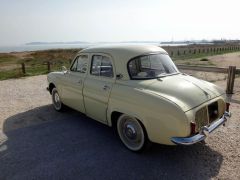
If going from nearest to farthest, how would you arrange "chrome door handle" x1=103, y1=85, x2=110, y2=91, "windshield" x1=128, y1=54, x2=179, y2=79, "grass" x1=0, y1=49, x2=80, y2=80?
"windshield" x1=128, y1=54, x2=179, y2=79 → "chrome door handle" x1=103, y1=85, x2=110, y2=91 → "grass" x1=0, y1=49, x2=80, y2=80

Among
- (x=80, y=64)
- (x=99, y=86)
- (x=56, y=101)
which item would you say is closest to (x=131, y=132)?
(x=99, y=86)

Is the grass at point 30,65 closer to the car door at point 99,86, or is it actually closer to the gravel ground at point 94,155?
the gravel ground at point 94,155

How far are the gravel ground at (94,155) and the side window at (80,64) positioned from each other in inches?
51.1

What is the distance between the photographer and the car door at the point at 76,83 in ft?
16.9

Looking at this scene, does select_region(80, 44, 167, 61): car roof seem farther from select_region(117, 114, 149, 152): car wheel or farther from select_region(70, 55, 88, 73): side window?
select_region(117, 114, 149, 152): car wheel

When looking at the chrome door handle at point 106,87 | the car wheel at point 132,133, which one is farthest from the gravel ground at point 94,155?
the chrome door handle at point 106,87

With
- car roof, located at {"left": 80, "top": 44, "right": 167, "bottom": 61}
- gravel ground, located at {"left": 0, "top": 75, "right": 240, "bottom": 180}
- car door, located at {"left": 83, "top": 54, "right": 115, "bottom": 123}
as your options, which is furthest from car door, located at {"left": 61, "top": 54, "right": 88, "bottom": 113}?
car roof, located at {"left": 80, "top": 44, "right": 167, "bottom": 61}

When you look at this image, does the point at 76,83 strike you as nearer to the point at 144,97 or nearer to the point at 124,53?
the point at 124,53

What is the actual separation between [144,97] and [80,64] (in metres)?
2.28

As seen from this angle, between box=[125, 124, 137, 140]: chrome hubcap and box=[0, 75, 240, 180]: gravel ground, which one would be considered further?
box=[125, 124, 137, 140]: chrome hubcap

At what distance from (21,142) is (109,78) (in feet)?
7.23

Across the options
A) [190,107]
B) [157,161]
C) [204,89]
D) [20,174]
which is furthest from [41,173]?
[204,89]

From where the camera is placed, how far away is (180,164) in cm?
372

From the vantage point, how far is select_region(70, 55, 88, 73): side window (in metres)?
5.16
